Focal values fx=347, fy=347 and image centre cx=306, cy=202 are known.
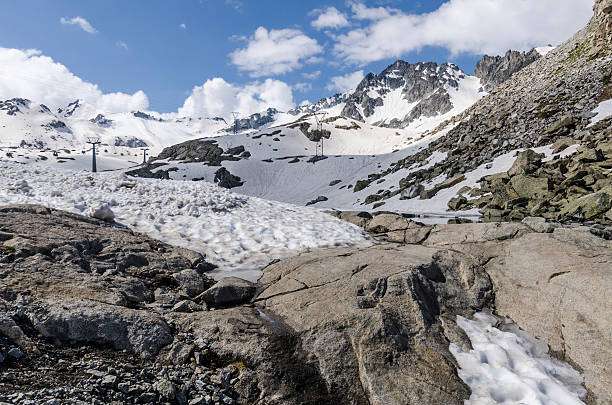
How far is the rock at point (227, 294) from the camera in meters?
8.12

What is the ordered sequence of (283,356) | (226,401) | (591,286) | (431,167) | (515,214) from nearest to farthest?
(226,401) < (283,356) < (591,286) < (515,214) < (431,167)

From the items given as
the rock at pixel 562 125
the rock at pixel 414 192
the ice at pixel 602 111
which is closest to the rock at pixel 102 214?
the rock at pixel 414 192

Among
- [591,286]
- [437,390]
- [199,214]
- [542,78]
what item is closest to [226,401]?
[437,390]

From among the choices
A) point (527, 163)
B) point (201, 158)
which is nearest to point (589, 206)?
point (527, 163)

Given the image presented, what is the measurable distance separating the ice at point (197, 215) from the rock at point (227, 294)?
5.09 ft

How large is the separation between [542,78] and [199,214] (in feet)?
189

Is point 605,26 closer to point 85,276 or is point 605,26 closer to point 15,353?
point 85,276

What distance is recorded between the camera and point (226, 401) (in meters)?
5.15

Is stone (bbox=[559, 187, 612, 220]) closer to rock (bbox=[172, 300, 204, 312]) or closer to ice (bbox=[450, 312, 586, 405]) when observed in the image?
ice (bbox=[450, 312, 586, 405])

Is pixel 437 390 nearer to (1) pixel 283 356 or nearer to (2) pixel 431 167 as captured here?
(1) pixel 283 356

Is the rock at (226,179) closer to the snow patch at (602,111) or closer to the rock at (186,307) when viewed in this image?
the snow patch at (602,111)

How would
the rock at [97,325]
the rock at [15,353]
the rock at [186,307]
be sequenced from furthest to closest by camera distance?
the rock at [186,307], the rock at [97,325], the rock at [15,353]

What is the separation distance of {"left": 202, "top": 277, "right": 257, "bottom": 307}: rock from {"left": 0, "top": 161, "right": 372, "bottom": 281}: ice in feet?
5.09

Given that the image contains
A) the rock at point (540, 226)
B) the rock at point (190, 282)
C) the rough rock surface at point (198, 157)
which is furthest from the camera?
the rough rock surface at point (198, 157)
